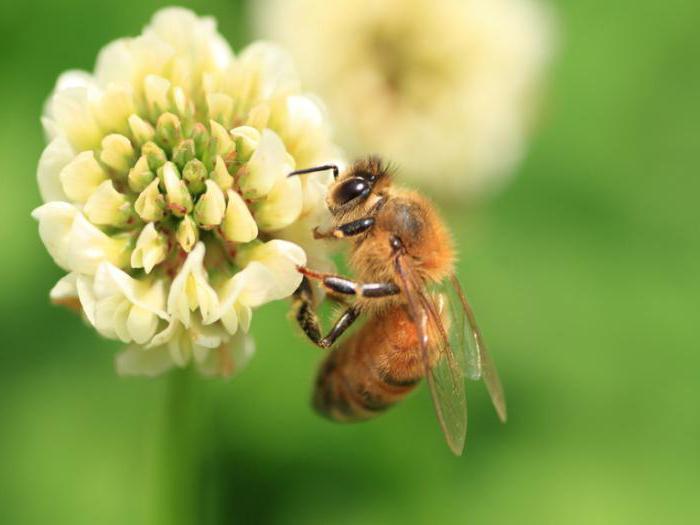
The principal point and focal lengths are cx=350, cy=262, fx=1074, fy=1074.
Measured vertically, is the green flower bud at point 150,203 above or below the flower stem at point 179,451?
above

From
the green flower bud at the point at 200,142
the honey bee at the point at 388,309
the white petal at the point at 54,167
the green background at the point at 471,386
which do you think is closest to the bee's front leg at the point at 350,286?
the honey bee at the point at 388,309

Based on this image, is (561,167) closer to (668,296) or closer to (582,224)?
(582,224)

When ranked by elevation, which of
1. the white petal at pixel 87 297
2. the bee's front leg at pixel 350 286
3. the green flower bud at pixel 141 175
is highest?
the green flower bud at pixel 141 175

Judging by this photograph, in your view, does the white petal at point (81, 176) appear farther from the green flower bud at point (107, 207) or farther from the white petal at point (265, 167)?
the white petal at point (265, 167)

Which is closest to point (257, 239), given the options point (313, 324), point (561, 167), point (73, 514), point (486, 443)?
point (313, 324)

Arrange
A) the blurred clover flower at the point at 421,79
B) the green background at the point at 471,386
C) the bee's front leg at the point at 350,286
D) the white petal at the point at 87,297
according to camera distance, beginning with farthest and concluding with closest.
→ the blurred clover flower at the point at 421,79, the green background at the point at 471,386, the bee's front leg at the point at 350,286, the white petal at the point at 87,297

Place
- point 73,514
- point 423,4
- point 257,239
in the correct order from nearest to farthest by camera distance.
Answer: point 257,239 < point 73,514 < point 423,4

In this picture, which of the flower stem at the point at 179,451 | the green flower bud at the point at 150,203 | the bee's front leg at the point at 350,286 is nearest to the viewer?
the green flower bud at the point at 150,203
